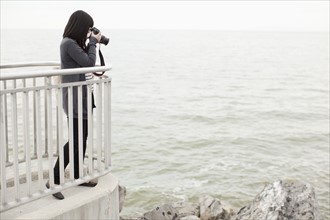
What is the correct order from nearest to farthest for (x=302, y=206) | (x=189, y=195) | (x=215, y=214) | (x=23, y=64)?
(x=23, y=64) < (x=302, y=206) < (x=215, y=214) < (x=189, y=195)

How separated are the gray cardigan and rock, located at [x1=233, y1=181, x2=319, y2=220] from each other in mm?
4352

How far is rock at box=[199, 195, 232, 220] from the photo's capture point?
998 centimetres

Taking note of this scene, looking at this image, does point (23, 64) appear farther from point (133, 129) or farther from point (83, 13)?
point (133, 129)

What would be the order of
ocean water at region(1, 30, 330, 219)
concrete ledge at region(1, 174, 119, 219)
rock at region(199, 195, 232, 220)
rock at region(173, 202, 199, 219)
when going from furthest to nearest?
ocean water at region(1, 30, 330, 219) < rock at region(173, 202, 199, 219) < rock at region(199, 195, 232, 220) < concrete ledge at region(1, 174, 119, 219)

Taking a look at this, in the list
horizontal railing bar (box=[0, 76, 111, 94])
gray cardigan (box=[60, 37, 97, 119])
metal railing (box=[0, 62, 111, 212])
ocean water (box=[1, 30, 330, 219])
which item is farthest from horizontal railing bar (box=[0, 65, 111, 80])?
ocean water (box=[1, 30, 330, 219])

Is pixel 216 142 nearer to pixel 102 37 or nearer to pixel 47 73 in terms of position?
pixel 102 37

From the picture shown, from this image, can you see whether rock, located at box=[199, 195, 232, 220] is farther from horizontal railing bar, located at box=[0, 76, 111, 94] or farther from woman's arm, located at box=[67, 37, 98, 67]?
woman's arm, located at box=[67, 37, 98, 67]

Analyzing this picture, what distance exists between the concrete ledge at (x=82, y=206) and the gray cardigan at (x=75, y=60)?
860 mm

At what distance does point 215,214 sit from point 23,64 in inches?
218

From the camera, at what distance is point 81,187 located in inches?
219

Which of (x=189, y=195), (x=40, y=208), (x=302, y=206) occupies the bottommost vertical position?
(x=189, y=195)

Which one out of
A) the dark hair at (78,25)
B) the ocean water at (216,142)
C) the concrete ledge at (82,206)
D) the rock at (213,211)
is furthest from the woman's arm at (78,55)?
the ocean water at (216,142)

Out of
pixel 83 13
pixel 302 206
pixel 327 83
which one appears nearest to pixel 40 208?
pixel 83 13

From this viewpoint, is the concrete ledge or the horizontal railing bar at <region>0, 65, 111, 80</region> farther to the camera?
the concrete ledge
